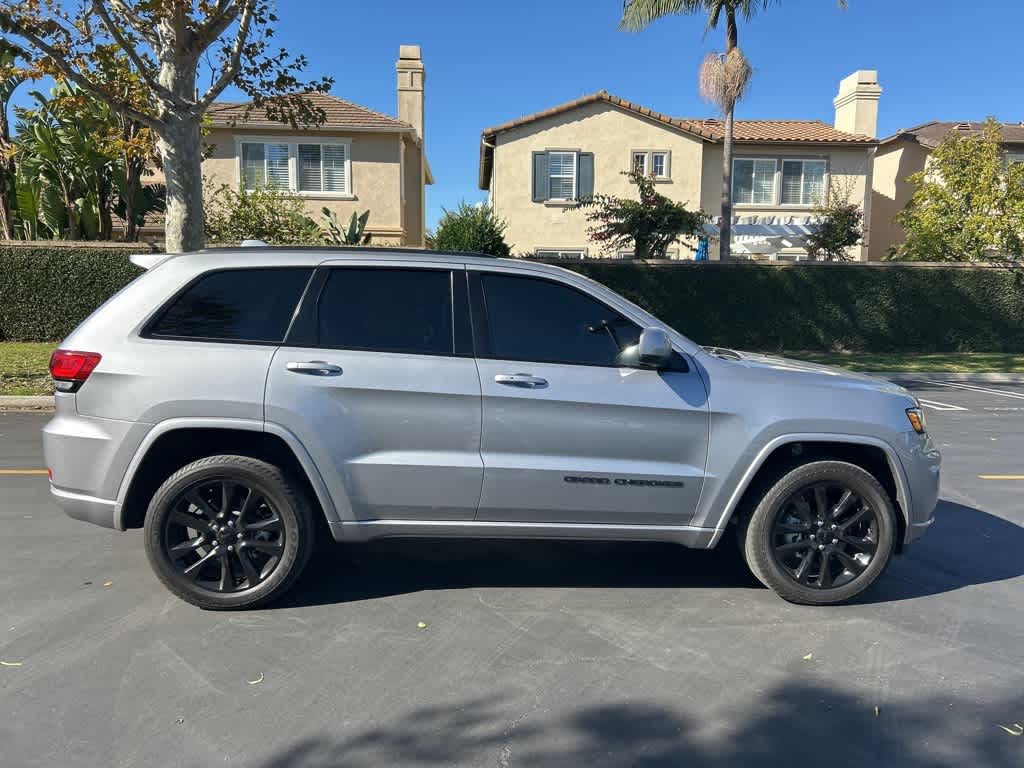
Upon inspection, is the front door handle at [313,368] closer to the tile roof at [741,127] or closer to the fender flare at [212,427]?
the fender flare at [212,427]

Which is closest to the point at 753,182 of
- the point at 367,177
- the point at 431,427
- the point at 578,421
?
the point at 367,177

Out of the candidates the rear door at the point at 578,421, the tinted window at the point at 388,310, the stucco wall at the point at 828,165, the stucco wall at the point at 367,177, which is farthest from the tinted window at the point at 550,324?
the stucco wall at the point at 828,165

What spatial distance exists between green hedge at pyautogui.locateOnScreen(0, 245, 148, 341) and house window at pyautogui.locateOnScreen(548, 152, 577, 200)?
12.8 m

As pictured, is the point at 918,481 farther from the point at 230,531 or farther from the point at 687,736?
the point at 230,531

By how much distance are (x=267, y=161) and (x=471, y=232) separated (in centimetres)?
821

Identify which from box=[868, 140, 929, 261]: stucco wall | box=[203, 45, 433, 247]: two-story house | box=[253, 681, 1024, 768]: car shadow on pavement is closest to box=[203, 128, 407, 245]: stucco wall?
box=[203, 45, 433, 247]: two-story house

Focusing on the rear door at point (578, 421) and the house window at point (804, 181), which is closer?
the rear door at point (578, 421)

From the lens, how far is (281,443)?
387 centimetres

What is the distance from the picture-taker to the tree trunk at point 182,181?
9883mm

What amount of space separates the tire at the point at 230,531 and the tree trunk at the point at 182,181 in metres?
7.37

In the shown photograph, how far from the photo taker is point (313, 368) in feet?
12.3

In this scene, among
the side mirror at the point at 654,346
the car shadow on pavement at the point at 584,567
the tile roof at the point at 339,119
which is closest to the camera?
the side mirror at the point at 654,346

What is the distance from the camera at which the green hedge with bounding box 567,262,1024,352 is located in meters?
17.6

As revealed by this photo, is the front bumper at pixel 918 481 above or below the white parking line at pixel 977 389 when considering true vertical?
above
